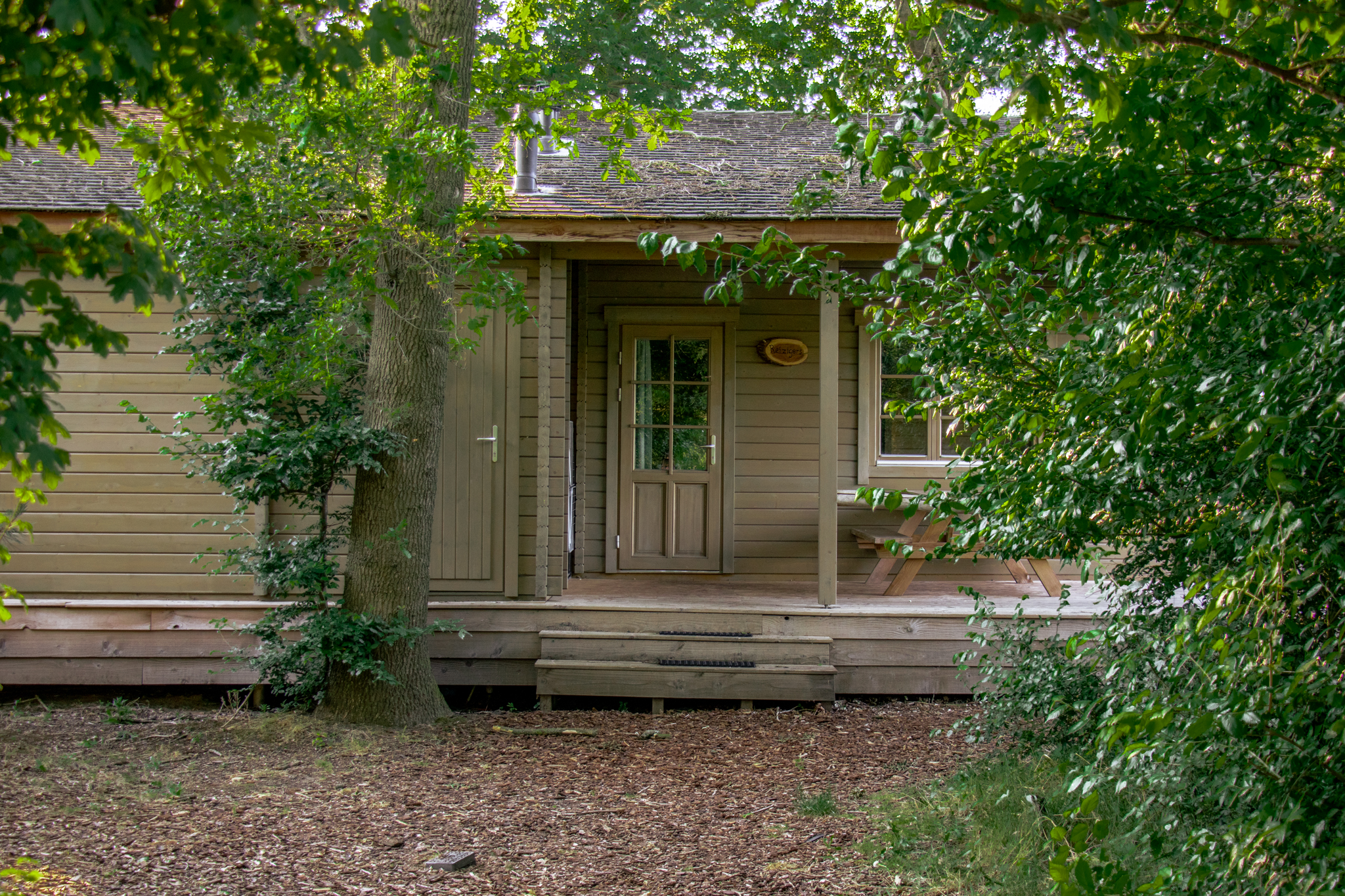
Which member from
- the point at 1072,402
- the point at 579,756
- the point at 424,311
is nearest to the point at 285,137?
the point at 424,311

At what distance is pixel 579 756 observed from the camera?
508 centimetres

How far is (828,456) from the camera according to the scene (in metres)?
6.05

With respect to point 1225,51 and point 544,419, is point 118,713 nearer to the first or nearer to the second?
point 544,419

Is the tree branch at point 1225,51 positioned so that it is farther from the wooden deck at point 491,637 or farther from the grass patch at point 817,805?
the wooden deck at point 491,637

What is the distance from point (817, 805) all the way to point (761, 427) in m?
4.04

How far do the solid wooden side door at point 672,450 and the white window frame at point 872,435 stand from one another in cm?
108

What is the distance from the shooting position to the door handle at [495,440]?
642 centimetres

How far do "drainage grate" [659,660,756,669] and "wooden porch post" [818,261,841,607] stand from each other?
627mm

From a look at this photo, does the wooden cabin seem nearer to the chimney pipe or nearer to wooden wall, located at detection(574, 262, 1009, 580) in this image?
the chimney pipe

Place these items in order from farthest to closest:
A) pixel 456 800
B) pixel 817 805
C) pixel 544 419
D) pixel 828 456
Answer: pixel 544 419 → pixel 828 456 → pixel 456 800 → pixel 817 805

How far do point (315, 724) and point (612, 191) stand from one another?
3.79 m

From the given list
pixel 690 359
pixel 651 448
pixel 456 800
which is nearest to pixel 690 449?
pixel 651 448

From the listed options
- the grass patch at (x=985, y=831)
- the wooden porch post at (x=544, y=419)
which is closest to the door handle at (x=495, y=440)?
the wooden porch post at (x=544, y=419)

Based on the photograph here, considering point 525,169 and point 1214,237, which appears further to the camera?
point 525,169
